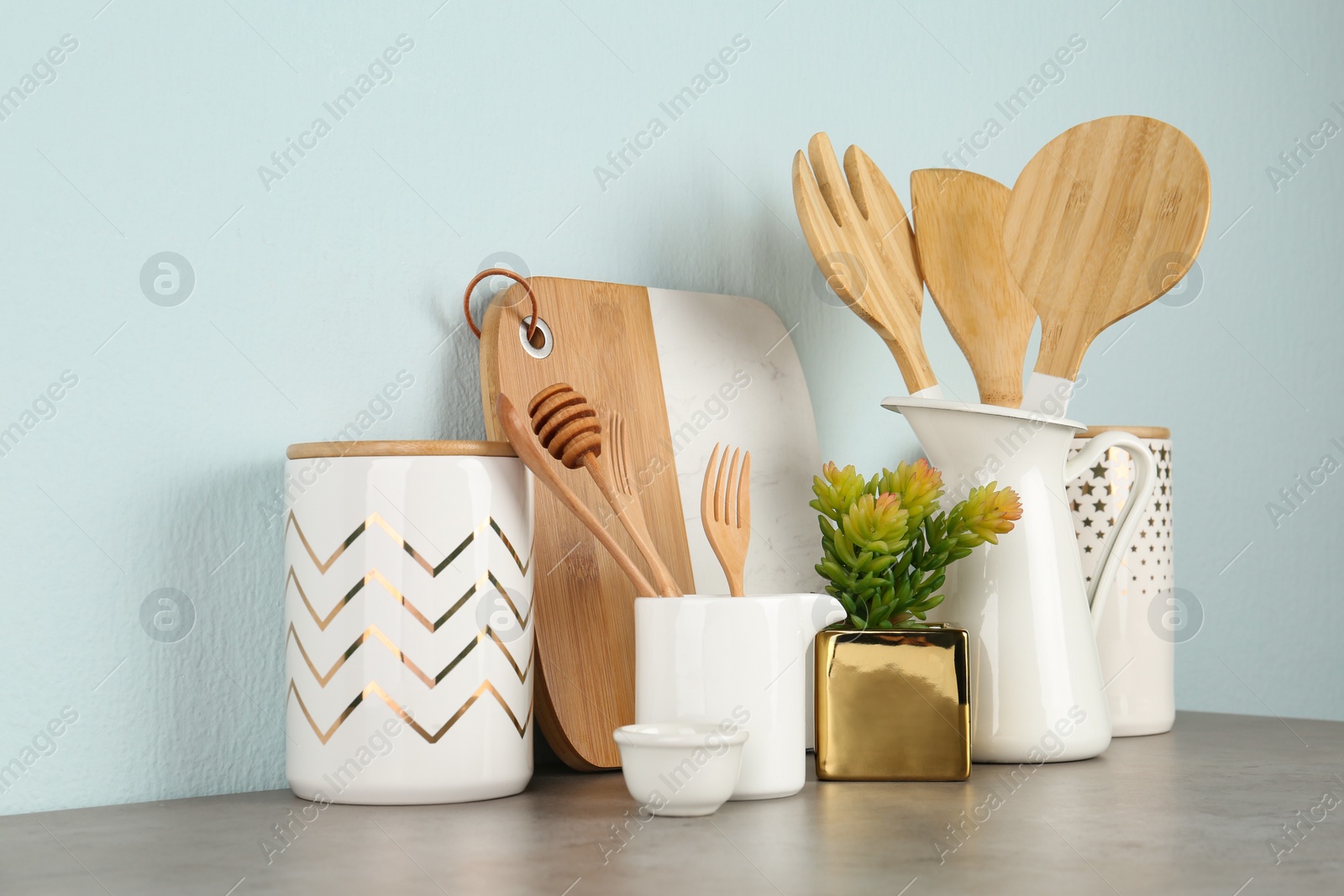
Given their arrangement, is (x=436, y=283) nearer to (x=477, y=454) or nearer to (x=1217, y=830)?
(x=477, y=454)

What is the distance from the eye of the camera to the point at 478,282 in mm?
786

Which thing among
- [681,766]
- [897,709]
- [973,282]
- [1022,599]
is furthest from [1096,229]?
[681,766]

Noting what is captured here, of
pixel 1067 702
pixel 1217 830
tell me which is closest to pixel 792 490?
pixel 1067 702

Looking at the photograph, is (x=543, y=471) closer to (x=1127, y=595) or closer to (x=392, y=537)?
(x=392, y=537)

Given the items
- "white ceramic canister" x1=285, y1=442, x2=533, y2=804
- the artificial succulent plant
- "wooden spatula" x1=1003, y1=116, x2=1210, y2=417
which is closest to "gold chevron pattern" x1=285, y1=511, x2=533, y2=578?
"white ceramic canister" x1=285, y1=442, x2=533, y2=804

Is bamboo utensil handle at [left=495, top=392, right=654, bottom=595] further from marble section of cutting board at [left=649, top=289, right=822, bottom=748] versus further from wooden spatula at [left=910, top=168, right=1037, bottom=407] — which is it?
wooden spatula at [left=910, top=168, right=1037, bottom=407]

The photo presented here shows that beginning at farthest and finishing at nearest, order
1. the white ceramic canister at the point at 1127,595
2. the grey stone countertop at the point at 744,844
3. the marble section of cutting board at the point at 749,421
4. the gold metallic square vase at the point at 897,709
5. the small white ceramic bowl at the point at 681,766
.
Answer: the white ceramic canister at the point at 1127,595, the marble section of cutting board at the point at 749,421, the gold metallic square vase at the point at 897,709, the small white ceramic bowl at the point at 681,766, the grey stone countertop at the point at 744,844

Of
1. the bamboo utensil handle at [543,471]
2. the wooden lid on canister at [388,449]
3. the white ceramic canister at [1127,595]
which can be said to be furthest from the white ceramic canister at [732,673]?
the white ceramic canister at [1127,595]

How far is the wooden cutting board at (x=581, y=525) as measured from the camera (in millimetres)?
750

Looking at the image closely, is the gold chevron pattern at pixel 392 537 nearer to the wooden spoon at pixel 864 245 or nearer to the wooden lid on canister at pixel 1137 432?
the wooden spoon at pixel 864 245

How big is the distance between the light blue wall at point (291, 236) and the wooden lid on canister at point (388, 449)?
0.06m

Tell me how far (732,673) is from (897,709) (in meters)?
0.13

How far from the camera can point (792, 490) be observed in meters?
0.90

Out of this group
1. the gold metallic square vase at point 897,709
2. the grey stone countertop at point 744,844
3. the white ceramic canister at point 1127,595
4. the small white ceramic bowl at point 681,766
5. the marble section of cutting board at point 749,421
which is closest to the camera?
the grey stone countertop at point 744,844
